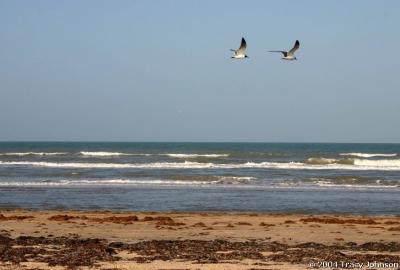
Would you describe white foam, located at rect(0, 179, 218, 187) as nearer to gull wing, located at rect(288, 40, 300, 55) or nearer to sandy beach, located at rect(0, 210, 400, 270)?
sandy beach, located at rect(0, 210, 400, 270)

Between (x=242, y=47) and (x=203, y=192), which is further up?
(x=242, y=47)

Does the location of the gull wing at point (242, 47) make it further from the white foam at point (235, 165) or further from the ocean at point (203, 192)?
the white foam at point (235, 165)

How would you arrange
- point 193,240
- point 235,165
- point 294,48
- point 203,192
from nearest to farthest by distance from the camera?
point 193,240
point 294,48
point 203,192
point 235,165

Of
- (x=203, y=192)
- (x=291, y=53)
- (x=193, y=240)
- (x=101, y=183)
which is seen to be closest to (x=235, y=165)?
(x=101, y=183)

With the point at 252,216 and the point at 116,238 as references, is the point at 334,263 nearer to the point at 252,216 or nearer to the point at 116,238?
the point at 116,238

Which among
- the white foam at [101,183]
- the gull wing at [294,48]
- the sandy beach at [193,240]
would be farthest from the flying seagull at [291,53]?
the white foam at [101,183]

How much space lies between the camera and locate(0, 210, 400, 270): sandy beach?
33.5 ft

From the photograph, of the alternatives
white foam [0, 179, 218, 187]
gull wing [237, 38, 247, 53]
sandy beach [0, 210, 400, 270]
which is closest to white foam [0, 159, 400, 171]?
white foam [0, 179, 218, 187]

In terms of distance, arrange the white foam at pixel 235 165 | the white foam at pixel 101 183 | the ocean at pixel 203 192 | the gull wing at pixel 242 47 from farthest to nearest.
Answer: the white foam at pixel 235 165 < the white foam at pixel 101 183 < the ocean at pixel 203 192 < the gull wing at pixel 242 47

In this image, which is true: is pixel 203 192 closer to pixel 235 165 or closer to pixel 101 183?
pixel 101 183

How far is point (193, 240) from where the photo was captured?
1292 cm

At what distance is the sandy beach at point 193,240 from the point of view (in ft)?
33.5

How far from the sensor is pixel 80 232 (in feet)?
46.5

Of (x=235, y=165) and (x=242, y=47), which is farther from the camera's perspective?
(x=235, y=165)
